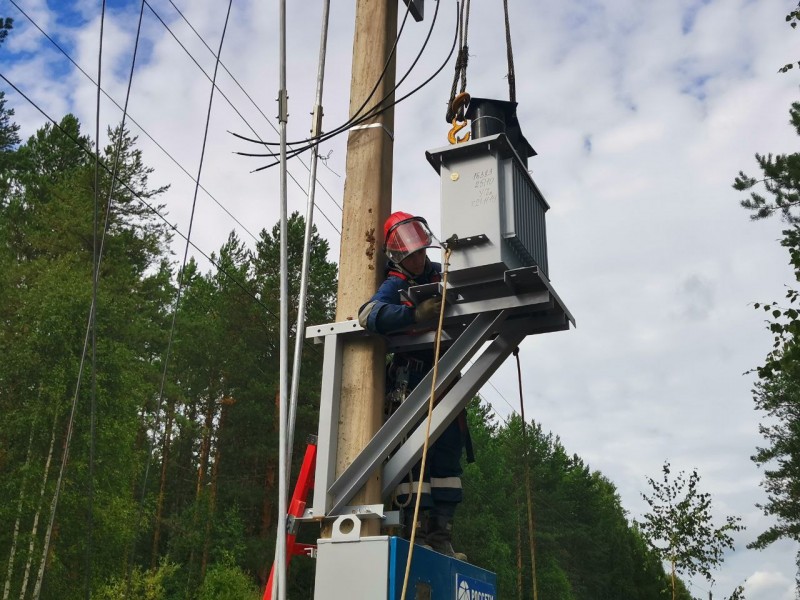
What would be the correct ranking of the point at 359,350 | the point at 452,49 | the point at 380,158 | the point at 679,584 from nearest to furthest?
the point at 359,350, the point at 380,158, the point at 452,49, the point at 679,584

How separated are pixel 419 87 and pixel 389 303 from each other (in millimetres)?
1469

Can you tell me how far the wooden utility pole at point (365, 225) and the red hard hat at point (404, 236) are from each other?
0.25 ft

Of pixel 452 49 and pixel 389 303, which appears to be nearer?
pixel 389 303

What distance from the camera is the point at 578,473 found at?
4281 cm

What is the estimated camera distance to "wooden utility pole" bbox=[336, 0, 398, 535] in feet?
11.5

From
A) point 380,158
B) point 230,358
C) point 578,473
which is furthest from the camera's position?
point 578,473

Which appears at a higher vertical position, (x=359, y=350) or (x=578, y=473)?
(x=578, y=473)

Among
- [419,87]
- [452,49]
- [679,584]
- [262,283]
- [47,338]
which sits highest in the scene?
[262,283]

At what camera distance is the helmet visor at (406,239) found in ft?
12.1

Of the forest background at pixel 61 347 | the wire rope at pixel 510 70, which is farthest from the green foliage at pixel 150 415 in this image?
the wire rope at pixel 510 70

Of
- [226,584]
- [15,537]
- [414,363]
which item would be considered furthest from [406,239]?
[226,584]

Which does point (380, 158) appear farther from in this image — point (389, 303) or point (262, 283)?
point (262, 283)

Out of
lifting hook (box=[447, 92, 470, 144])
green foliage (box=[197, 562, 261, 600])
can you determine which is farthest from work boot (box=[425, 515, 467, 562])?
green foliage (box=[197, 562, 261, 600])

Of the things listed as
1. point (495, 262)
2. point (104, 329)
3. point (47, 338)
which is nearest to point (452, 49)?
point (495, 262)
